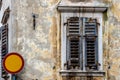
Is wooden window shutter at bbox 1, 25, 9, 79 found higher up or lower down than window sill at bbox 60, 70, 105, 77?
higher up

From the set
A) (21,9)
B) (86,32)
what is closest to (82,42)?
(86,32)

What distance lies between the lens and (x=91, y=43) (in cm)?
1231

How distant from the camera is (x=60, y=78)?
12172 millimetres

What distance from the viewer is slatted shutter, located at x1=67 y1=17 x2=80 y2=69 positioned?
40.1 feet

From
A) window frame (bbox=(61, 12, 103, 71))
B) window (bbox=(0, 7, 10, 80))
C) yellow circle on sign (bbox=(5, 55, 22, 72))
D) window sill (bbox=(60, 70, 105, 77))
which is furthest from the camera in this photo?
window (bbox=(0, 7, 10, 80))

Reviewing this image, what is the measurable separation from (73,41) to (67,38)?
0.62 ft

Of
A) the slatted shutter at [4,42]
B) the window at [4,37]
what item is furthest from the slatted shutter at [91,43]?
the slatted shutter at [4,42]

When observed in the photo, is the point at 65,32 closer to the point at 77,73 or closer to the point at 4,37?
the point at 77,73

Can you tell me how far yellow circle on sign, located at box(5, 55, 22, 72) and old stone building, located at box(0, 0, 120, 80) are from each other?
17.5 feet

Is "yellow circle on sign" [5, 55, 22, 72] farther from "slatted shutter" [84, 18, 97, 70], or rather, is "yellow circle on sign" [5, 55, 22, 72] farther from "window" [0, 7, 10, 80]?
"window" [0, 7, 10, 80]

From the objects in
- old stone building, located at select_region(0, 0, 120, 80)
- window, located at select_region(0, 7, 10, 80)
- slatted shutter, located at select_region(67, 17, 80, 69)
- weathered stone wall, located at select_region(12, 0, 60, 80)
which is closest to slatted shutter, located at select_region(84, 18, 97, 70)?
old stone building, located at select_region(0, 0, 120, 80)

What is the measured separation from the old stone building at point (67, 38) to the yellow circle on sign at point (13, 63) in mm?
5329

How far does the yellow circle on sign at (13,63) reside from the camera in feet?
22.0

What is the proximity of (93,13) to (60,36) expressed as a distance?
1145 millimetres
